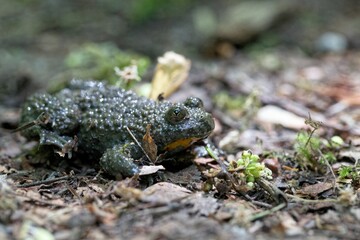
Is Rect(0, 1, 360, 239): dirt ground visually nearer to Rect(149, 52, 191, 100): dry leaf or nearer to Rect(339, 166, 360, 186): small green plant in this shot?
Rect(339, 166, 360, 186): small green plant

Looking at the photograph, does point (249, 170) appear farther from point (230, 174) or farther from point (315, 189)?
point (315, 189)

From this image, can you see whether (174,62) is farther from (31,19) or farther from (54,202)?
(31,19)

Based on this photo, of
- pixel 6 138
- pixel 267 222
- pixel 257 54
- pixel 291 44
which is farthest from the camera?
pixel 291 44

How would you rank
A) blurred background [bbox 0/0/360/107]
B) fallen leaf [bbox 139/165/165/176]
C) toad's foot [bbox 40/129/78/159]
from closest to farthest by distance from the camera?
fallen leaf [bbox 139/165/165/176] → toad's foot [bbox 40/129/78/159] → blurred background [bbox 0/0/360/107]

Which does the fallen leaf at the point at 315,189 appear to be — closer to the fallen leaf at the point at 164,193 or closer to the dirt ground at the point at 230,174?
the dirt ground at the point at 230,174

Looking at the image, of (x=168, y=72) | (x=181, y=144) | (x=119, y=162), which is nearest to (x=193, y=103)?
(x=181, y=144)

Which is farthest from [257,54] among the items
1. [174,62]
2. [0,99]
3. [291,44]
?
[0,99]

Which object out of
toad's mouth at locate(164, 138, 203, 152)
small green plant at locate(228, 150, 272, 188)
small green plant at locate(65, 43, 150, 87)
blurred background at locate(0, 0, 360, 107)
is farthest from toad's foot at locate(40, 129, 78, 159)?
blurred background at locate(0, 0, 360, 107)
